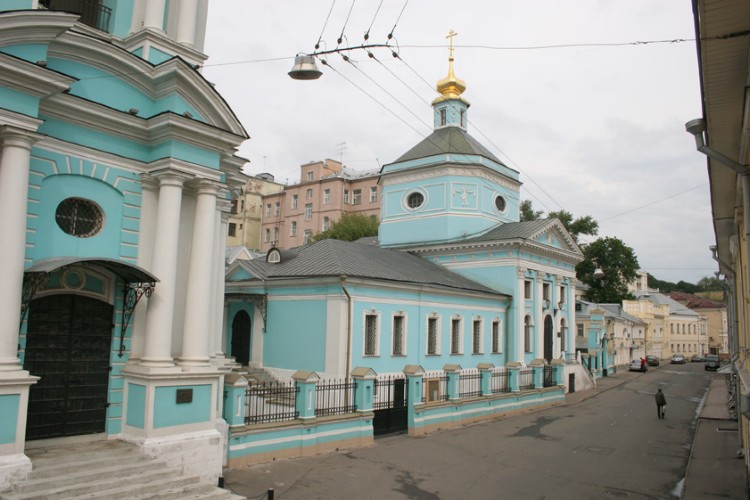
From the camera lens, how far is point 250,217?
60938 mm

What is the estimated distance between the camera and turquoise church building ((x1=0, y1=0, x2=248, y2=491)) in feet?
27.5

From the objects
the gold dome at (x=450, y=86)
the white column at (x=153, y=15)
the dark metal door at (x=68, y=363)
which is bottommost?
the dark metal door at (x=68, y=363)

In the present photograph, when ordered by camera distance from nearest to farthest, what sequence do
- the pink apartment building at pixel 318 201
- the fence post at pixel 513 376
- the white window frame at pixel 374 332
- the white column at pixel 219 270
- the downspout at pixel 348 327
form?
the white column at pixel 219 270 → the downspout at pixel 348 327 → the white window frame at pixel 374 332 → the fence post at pixel 513 376 → the pink apartment building at pixel 318 201

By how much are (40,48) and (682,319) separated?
7491cm

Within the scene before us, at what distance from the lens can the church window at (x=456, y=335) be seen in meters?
24.0

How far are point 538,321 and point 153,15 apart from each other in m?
22.2

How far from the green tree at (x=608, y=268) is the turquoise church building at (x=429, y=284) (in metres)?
24.5

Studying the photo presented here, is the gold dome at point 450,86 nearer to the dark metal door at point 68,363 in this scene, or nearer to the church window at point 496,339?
the church window at point 496,339

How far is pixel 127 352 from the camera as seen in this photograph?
32.6ft

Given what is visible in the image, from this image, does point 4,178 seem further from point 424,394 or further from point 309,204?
point 309,204

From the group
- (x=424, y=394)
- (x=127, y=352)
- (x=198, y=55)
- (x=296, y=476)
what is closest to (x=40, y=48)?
(x=198, y=55)

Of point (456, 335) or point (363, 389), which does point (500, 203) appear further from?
point (363, 389)

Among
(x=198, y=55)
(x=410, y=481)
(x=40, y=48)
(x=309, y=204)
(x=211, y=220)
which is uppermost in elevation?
(x=309, y=204)

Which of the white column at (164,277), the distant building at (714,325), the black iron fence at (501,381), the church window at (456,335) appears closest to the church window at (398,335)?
the church window at (456,335)
